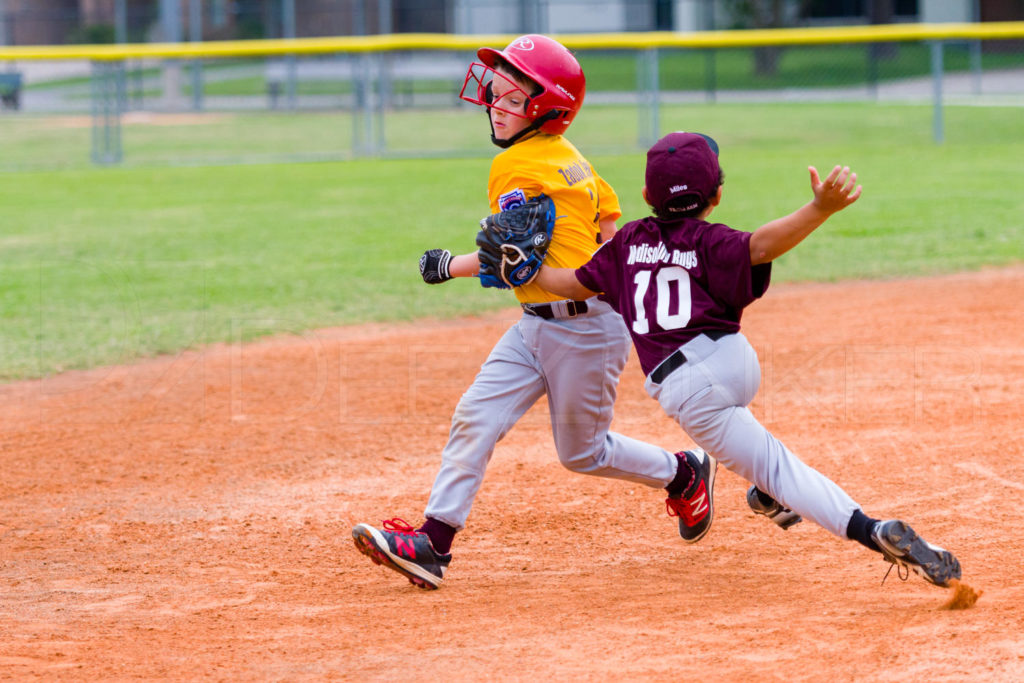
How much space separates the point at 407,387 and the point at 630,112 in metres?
17.8

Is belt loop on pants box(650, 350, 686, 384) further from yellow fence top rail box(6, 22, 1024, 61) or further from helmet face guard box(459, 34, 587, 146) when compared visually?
yellow fence top rail box(6, 22, 1024, 61)

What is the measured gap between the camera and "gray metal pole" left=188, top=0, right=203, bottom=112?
2370 cm

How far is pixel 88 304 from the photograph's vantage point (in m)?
8.59

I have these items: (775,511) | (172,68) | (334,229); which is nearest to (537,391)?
(775,511)

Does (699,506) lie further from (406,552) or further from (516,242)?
(516,242)

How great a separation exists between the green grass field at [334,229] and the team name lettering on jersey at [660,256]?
4622 millimetres

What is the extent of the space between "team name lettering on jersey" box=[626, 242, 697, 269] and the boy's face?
70cm

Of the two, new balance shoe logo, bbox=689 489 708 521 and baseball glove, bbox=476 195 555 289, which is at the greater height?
baseball glove, bbox=476 195 555 289

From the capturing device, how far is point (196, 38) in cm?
3428

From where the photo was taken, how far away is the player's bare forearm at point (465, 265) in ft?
12.6

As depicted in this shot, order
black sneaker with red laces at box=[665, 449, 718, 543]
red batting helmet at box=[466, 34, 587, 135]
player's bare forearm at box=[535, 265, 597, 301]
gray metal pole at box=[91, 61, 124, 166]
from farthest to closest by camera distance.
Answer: gray metal pole at box=[91, 61, 124, 166], black sneaker with red laces at box=[665, 449, 718, 543], red batting helmet at box=[466, 34, 587, 135], player's bare forearm at box=[535, 265, 597, 301]

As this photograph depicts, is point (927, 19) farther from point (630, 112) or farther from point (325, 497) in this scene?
point (325, 497)

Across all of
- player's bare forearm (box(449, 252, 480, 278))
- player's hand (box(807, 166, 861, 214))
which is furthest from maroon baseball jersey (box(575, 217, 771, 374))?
player's bare forearm (box(449, 252, 480, 278))

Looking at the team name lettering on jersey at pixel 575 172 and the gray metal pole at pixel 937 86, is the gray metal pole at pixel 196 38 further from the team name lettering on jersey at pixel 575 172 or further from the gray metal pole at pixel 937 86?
the team name lettering on jersey at pixel 575 172
